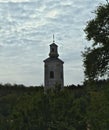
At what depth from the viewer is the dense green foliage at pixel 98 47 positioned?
32500mm

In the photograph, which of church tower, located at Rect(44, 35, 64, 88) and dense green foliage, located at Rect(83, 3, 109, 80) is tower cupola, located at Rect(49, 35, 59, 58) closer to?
church tower, located at Rect(44, 35, 64, 88)

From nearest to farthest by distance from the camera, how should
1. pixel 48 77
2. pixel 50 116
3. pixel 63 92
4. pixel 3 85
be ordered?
pixel 50 116, pixel 63 92, pixel 48 77, pixel 3 85

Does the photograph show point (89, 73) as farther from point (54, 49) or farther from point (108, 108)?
point (54, 49)

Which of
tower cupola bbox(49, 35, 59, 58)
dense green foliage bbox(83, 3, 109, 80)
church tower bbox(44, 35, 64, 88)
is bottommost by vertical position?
dense green foliage bbox(83, 3, 109, 80)

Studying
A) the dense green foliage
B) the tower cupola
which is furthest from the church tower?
the dense green foliage

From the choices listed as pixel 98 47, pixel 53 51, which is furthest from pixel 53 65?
pixel 98 47

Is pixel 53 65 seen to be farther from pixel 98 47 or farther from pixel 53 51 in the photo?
pixel 98 47

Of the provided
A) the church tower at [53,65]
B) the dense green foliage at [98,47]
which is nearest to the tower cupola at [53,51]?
the church tower at [53,65]

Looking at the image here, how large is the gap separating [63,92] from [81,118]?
15.2ft

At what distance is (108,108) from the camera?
29.2m

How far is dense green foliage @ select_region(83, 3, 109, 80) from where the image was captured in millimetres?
32500

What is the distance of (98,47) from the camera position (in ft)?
109

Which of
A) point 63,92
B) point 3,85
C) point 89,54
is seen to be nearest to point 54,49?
point 63,92

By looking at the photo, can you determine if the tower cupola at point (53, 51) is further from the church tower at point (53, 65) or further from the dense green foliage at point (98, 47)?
the dense green foliage at point (98, 47)
